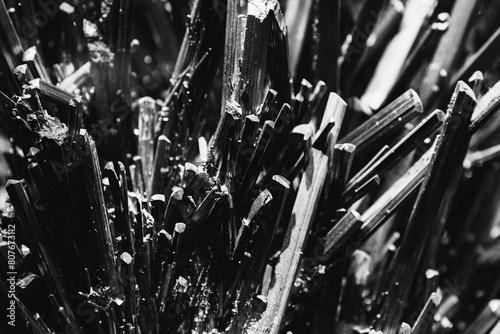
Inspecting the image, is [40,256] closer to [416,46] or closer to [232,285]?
[232,285]

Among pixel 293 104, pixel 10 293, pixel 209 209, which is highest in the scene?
pixel 293 104

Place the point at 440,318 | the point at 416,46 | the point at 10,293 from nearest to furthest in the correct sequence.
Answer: the point at 10,293, the point at 440,318, the point at 416,46

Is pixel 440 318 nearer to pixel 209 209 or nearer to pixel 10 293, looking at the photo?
pixel 209 209

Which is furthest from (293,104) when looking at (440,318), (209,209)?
(440,318)

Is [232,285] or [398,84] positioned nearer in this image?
[232,285]

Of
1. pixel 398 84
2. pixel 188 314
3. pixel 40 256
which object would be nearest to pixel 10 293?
pixel 40 256

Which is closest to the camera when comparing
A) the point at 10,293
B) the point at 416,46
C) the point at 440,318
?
the point at 10,293

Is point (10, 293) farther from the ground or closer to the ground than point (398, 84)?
closer to the ground
